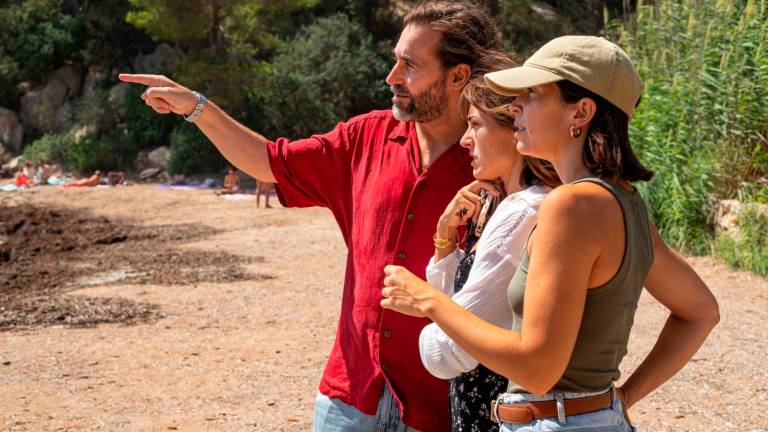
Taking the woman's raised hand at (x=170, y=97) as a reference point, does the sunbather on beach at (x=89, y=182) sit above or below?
below

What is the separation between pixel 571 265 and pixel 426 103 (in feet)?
3.59

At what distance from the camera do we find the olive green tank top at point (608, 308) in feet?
5.70

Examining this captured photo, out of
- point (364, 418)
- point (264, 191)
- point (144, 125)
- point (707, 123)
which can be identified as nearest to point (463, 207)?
point (364, 418)

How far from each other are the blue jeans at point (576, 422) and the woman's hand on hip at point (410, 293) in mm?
244

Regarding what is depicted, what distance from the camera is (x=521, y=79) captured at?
6.03 feet

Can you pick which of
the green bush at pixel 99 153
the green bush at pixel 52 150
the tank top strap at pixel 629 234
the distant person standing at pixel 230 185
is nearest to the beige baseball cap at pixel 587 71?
the tank top strap at pixel 629 234

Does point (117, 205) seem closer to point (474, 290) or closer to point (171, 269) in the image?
point (171, 269)

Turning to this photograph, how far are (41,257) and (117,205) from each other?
6.93m

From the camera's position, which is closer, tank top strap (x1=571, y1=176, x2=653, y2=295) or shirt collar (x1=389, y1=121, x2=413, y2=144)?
tank top strap (x1=571, y1=176, x2=653, y2=295)

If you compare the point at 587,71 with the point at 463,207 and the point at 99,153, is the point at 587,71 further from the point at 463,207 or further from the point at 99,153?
the point at 99,153

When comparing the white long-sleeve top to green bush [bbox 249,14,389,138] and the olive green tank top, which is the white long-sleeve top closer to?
the olive green tank top

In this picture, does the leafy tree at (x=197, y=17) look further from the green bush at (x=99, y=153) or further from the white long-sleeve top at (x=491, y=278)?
the white long-sleeve top at (x=491, y=278)

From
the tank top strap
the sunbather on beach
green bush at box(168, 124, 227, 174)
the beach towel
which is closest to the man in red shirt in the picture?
the tank top strap

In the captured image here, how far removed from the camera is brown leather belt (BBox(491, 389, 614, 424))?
182 centimetres
